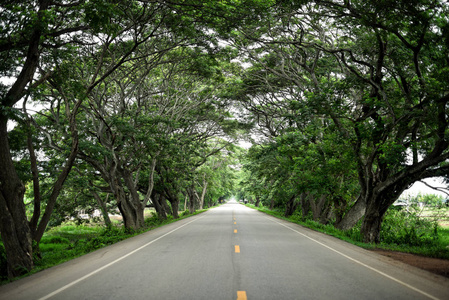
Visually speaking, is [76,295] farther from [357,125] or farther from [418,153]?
[418,153]

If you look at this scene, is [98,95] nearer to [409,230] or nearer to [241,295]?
[241,295]

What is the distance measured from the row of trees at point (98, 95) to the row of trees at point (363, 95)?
302cm

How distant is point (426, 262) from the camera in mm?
8820

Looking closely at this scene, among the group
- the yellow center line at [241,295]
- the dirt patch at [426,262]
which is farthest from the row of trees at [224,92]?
the yellow center line at [241,295]

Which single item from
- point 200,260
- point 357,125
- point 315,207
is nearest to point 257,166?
point 315,207

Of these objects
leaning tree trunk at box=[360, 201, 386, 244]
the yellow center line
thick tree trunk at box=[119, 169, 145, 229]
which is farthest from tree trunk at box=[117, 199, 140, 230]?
the yellow center line

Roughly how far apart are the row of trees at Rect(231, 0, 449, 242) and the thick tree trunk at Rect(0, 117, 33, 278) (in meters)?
9.93

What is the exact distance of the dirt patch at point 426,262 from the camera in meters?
7.64

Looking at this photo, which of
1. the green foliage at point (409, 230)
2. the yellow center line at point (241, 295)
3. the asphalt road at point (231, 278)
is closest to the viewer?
the yellow center line at point (241, 295)

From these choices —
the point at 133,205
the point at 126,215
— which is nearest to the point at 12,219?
the point at 126,215

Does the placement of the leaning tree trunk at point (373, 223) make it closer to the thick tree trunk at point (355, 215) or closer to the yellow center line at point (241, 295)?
the thick tree trunk at point (355, 215)

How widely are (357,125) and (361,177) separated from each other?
3.01 meters

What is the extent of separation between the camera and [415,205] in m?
14.8

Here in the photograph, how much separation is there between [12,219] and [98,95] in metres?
11.1
